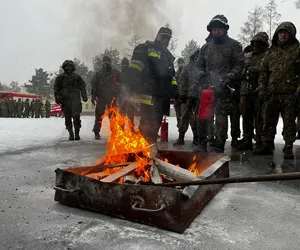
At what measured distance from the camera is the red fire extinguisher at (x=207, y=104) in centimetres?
551

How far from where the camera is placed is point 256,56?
22.6ft

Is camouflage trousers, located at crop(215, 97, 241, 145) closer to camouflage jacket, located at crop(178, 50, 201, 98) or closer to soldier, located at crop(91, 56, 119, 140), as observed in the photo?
camouflage jacket, located at crop(178, 50, 201, 98)

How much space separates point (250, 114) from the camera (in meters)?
6.94

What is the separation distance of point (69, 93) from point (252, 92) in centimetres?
486

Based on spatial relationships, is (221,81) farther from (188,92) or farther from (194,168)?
(194,168)

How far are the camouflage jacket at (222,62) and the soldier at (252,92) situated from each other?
0.99 m

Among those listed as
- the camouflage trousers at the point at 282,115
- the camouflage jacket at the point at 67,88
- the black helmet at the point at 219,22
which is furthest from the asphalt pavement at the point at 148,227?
the camouflage jacket at the point at 67,88

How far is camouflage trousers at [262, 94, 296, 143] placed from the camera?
5633 millimetres

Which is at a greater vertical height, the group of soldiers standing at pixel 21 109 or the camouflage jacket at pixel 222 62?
the camouflage jacket at pixel 222 62

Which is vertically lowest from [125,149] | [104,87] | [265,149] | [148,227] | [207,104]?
[148,227]

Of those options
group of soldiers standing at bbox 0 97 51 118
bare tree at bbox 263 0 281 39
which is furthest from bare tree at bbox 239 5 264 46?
group of soldiers standing at bbox 0 97 51 118

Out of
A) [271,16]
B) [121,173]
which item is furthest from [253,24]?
[121,173]

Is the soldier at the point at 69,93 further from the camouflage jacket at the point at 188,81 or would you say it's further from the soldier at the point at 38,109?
the soldier at the point at 38,109

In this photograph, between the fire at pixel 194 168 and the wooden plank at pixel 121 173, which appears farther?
the fire at pixel 194 168
